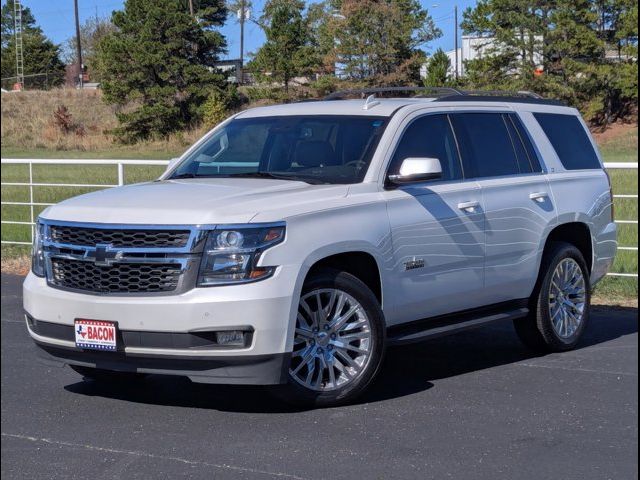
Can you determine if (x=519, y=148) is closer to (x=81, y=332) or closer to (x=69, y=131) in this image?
(x=81, y=332)

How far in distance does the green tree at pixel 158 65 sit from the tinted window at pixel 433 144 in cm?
329

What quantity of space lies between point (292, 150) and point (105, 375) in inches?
77.3

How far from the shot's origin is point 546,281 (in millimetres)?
8133

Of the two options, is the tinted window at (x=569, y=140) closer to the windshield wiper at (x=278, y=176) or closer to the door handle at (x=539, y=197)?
the door handle at (x=539, y=197)

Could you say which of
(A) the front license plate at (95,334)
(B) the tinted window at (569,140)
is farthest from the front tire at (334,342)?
(B) the tinted window at (569,140)

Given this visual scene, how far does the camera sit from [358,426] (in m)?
6.11

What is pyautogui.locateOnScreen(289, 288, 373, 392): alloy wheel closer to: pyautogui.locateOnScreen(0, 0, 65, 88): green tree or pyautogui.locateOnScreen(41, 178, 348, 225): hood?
pyautogui.locateOnScreen(41, 178, 348, 225): hood

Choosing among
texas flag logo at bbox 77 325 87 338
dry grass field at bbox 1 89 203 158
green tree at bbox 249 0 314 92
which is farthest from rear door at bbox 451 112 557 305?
dry grass field at bbox 1 89 203 158

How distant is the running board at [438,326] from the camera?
703 cm

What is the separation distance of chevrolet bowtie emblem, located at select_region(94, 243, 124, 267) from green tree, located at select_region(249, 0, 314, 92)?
5685mm

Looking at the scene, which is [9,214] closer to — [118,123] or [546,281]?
[118,123]

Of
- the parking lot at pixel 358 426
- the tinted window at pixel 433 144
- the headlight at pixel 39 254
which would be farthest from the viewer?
the tinted window at pixel 433 144

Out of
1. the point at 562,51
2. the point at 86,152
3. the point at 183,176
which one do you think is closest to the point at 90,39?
the point at 183,176

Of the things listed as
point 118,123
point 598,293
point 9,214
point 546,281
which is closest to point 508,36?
point 118,123
